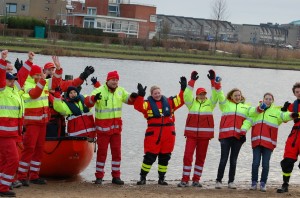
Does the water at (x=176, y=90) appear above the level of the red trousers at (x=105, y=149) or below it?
below

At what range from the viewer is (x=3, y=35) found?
6369 cm

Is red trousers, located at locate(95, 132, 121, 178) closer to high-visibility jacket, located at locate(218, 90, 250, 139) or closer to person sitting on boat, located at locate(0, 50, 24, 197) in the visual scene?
high-visibility jacket, located at locate(218, 90, 250, 139)

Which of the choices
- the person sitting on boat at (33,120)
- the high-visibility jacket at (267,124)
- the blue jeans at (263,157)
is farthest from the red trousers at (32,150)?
the blue jeans at (263,157)

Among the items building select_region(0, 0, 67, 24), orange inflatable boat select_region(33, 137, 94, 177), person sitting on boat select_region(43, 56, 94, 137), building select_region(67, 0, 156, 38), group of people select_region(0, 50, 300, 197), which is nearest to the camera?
group of people select_region(0, 50, 300, 197)

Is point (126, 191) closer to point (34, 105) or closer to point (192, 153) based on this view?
point (192, 153)

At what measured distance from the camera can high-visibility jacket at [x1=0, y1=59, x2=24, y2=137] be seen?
10.9 m

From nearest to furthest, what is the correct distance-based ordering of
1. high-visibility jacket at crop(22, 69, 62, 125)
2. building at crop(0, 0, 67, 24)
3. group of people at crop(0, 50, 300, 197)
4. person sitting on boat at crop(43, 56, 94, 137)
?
high-visibility jacket at crop(22, 69, 62, 125), group of people at crop(0, 50, 300, 197), person sitting on boat at crop(43, 56, 94, 137), building at crop(0, 0, 67, 24)

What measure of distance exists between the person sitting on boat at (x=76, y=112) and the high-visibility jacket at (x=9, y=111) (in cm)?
199

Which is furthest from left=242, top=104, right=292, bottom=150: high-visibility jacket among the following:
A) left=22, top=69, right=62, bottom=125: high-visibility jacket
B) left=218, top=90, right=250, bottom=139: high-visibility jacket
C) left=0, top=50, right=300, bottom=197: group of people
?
left=22, top=69, right=62, bottom=125: high-visibility jacket

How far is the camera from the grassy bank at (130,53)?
5294 cm

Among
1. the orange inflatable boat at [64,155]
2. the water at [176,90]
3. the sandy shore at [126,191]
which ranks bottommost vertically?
the water at [176,90]

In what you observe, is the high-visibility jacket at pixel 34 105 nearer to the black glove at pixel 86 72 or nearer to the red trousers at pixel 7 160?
the black glove at pixel 86 72

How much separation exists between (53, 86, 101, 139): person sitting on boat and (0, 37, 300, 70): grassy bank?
34.5 meters

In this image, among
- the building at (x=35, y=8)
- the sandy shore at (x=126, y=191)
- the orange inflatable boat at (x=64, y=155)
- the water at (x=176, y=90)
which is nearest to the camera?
the sandy shore at (x=126, y=191)
